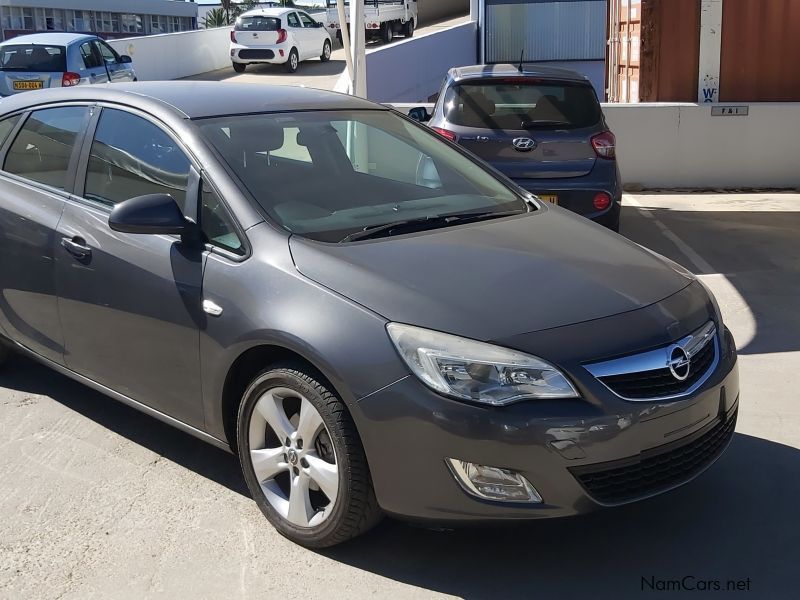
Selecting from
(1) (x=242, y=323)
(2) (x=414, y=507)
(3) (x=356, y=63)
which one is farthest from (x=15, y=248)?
(3) (x=356, y=63)

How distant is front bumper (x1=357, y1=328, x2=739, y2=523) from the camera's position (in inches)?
117

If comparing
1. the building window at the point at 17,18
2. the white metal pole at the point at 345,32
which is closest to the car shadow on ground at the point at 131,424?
the white metal pole at the point at 345,32

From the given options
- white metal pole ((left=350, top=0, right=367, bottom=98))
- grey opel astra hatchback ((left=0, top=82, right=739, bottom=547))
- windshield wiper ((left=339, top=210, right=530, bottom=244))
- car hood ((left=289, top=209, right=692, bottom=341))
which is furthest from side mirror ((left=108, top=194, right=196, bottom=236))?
white metal pole ((left=350, top=0, right=367, bottom=98))

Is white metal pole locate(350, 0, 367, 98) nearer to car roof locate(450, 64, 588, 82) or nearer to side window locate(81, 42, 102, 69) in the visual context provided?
car roof locate(450, 64, 588, 82)

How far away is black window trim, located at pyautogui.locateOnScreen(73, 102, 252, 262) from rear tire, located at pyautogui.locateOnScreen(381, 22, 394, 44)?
30366mm

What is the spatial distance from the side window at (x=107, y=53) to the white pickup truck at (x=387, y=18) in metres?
14.8

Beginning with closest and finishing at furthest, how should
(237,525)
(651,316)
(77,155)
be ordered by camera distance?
(651,316), (237,525), (77,155)

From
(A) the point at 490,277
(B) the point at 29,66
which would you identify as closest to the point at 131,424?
(A) the point at 490,277

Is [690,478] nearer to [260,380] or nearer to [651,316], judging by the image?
[651,316]

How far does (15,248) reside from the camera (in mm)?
4523

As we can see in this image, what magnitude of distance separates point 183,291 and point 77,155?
3.82 ft

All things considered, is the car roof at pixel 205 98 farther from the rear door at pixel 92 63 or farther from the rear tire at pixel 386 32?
the rear tire at pixel 386 32

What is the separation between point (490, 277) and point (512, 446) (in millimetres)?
687

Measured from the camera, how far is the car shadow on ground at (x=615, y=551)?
3.23 meters
